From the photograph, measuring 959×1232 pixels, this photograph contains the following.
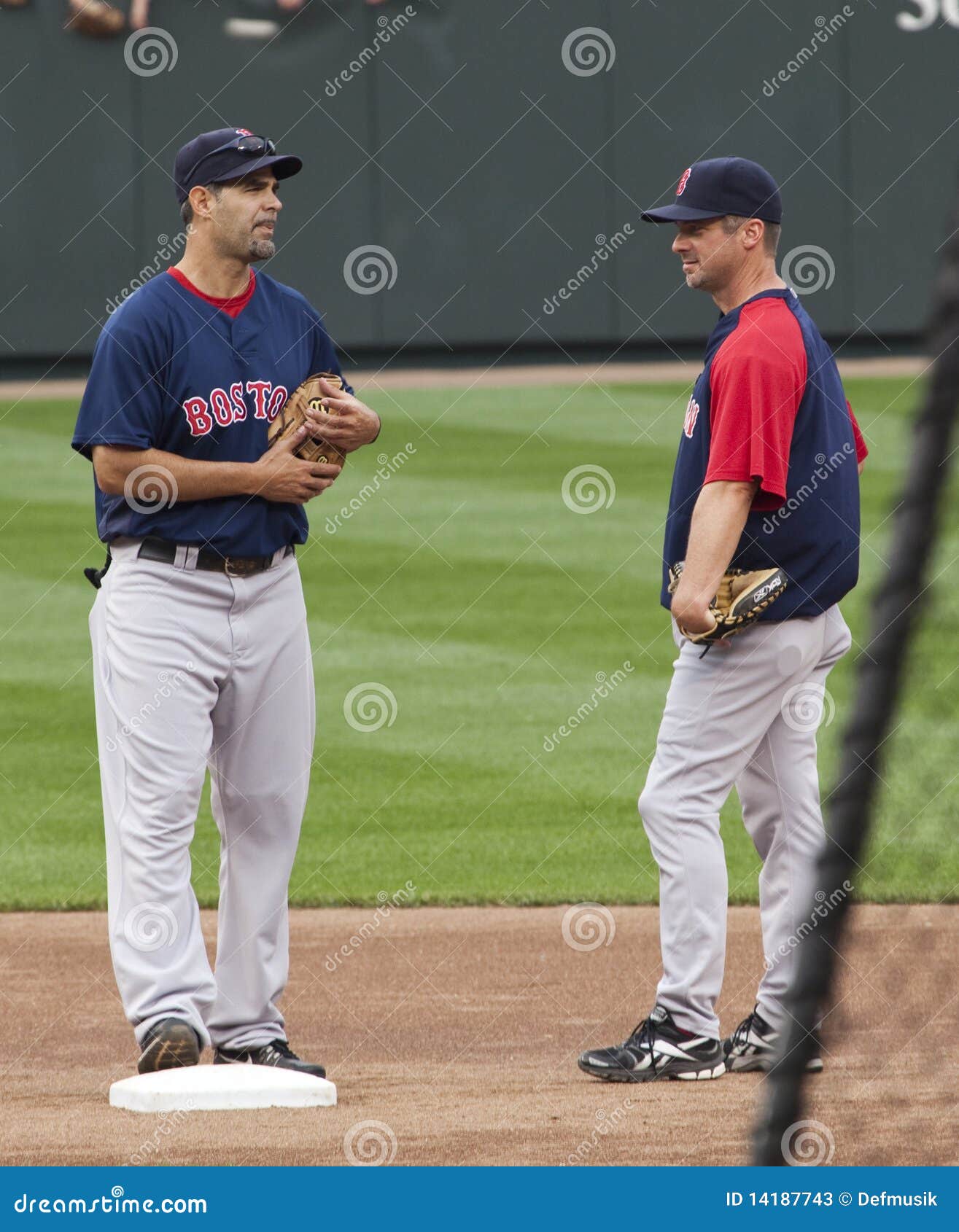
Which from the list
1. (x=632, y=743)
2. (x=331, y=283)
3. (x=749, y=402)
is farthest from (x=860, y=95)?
(x=749, y=402)

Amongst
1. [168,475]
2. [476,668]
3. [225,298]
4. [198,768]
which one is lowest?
[476,668]

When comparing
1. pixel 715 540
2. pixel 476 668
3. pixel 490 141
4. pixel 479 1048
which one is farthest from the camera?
pixel 490 141

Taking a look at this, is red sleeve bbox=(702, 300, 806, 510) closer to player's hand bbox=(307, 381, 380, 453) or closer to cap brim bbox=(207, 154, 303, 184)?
player's hand bbox=(307, 381, 380, 453)

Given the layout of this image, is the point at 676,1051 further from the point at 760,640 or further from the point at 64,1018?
the point at 64,1018

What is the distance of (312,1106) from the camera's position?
4.06m

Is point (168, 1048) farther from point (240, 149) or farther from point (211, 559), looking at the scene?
point (240, 149)

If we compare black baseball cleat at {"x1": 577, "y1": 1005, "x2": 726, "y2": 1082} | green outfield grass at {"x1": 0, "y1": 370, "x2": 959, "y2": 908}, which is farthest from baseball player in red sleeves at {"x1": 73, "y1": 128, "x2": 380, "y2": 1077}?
green outfield grass at {"x1": 0, "y1": 370, "x2": 959, "y2": 908}

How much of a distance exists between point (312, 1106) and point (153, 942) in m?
0.52

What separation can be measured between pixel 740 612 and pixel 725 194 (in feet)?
3.26

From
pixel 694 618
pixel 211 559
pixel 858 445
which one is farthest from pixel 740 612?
pixel 211 559

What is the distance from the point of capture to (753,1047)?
14.5 feet

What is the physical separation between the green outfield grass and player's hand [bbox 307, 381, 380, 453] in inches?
56.1

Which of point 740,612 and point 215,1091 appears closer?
point 215,1091

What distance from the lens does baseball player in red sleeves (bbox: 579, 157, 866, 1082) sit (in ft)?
13.9
